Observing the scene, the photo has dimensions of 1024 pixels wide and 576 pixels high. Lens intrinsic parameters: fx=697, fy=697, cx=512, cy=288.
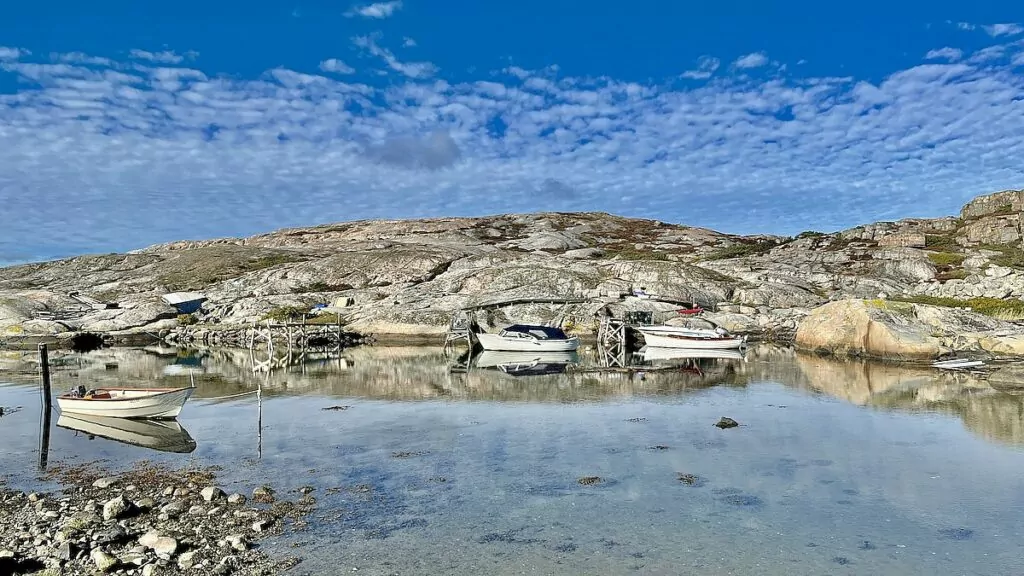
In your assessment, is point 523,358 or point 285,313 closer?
point 523,358

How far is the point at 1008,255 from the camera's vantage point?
3487 inches

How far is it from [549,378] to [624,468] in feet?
77.5

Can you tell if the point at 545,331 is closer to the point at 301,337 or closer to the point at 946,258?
the point at 301,337

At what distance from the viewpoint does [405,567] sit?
13.7 m

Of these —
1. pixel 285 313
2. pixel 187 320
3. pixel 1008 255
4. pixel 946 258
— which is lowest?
pixel 187 320

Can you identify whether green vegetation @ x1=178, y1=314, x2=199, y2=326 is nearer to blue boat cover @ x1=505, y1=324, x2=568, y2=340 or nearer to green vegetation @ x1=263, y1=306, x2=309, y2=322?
green vegetation @ x1=263, y1=306, x2=309, y2=322

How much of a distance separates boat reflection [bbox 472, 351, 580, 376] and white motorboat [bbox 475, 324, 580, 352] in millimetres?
541

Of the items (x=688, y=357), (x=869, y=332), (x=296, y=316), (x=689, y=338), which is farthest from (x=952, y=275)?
(x=296, y=316)

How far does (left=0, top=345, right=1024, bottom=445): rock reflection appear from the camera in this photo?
3416cm

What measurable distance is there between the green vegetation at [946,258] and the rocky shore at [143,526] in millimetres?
96291

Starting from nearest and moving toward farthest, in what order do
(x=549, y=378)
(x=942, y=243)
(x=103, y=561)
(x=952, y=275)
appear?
(x=103, y=561) < (x=549, y=378) < (x=952, y=275) < (x=942, y=243)

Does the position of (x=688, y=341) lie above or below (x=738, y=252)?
below

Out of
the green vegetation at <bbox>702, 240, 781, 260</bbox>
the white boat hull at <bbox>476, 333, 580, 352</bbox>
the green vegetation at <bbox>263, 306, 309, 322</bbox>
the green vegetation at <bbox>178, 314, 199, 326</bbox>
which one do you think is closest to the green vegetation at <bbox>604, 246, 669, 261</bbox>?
the green vegetation at <bbox>702, 240, 781, 260</bbox>

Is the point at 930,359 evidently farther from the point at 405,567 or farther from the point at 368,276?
the point at 368,276
